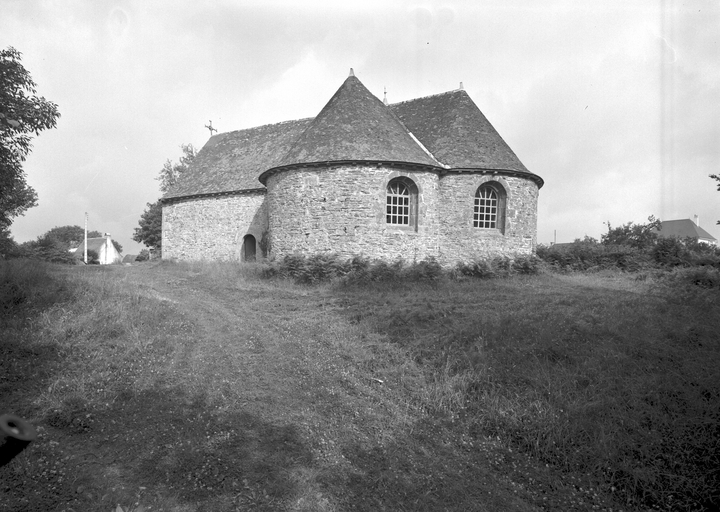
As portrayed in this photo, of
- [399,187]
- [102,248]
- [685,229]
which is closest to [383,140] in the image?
[399,187]

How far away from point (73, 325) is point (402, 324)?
645cm

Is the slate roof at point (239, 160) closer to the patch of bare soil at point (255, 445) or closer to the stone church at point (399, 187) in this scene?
the stone church at point (399, 187)

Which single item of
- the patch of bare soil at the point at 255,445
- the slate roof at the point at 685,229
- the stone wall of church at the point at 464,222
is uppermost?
the slate roof at the point at 685,229

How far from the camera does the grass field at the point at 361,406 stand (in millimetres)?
4422

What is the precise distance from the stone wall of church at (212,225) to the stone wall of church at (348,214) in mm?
5083

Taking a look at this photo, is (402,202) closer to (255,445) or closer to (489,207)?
(489,207)

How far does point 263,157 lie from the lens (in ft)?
81.6

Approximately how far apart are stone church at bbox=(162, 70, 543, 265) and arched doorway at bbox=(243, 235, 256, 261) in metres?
1.43

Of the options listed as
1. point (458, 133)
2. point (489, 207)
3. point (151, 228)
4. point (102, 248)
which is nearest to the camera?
point (489, 207)

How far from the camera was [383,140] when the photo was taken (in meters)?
17.5

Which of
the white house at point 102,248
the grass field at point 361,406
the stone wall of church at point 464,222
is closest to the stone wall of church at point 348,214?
the stone wall of church at point 464,222

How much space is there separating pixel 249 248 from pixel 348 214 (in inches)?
359

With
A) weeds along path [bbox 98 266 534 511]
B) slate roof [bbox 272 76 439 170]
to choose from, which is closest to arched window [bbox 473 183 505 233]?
slate roof [bbox 272 76 439 170]

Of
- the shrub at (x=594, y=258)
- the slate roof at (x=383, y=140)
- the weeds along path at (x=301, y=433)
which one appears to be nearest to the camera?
the weeds along path at (x=301, y=433)
